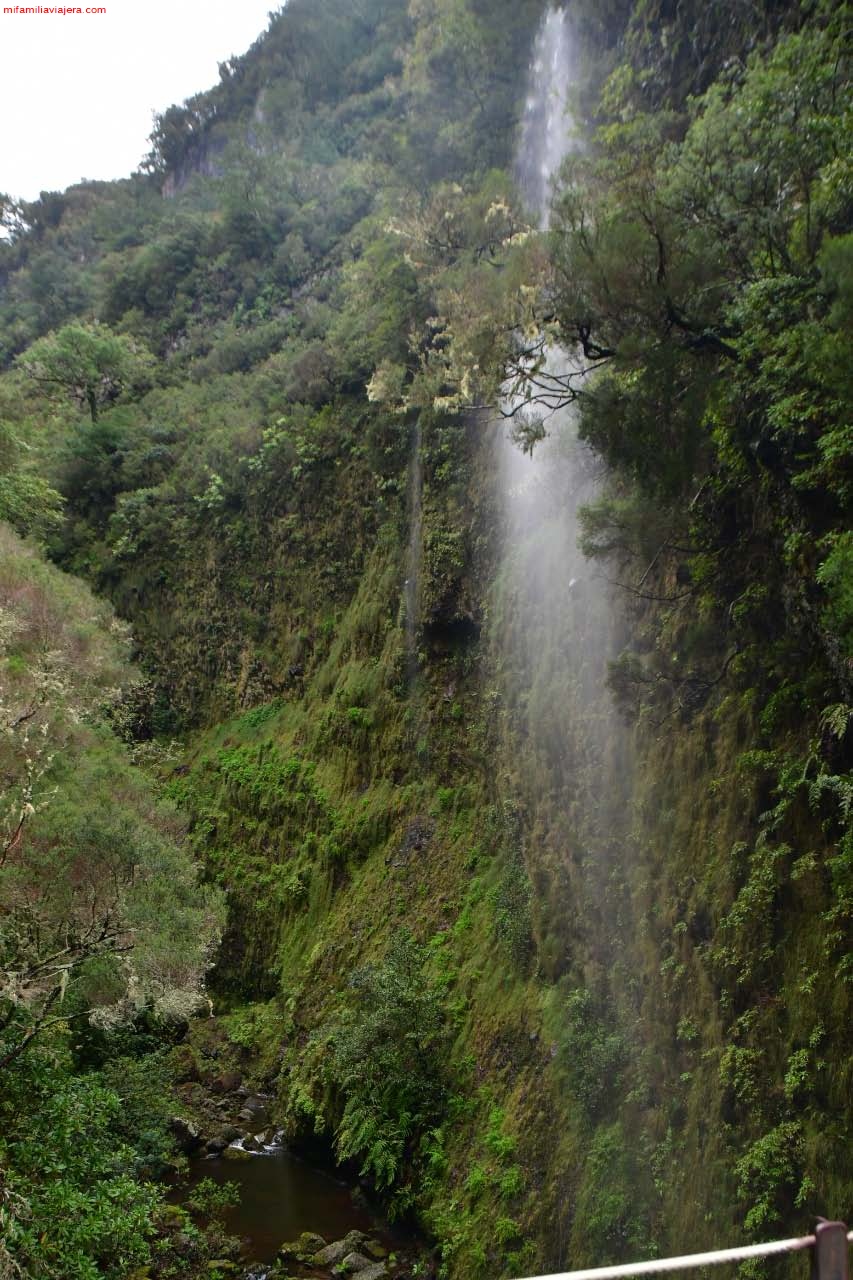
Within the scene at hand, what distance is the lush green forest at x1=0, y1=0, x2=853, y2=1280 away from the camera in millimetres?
7438

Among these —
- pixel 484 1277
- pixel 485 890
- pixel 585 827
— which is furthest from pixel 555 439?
pixel 484 1277

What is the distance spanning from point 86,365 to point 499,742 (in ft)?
75.9

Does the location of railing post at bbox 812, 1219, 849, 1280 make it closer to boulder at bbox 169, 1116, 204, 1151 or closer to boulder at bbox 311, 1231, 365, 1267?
boulder at bbox 311, 1231, 365, 1267

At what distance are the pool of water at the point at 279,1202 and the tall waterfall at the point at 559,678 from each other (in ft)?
15.1

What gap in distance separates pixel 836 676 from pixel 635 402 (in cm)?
330

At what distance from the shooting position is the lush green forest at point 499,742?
293 inches

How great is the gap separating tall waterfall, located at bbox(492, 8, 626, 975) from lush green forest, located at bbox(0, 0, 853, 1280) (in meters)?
0.08

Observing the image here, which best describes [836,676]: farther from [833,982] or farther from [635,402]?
[635,402]

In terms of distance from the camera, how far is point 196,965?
13266mm

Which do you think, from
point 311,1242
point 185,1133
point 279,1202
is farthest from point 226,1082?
point 311,1242

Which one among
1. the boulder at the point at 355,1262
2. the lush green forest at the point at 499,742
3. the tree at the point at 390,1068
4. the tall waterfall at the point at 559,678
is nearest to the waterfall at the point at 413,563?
the lush green forest at the point at 499,742

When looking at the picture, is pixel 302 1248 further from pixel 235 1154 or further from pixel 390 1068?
pixel 235 1154

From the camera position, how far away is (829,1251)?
2.40 metres

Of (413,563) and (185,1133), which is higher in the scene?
(413,563)
